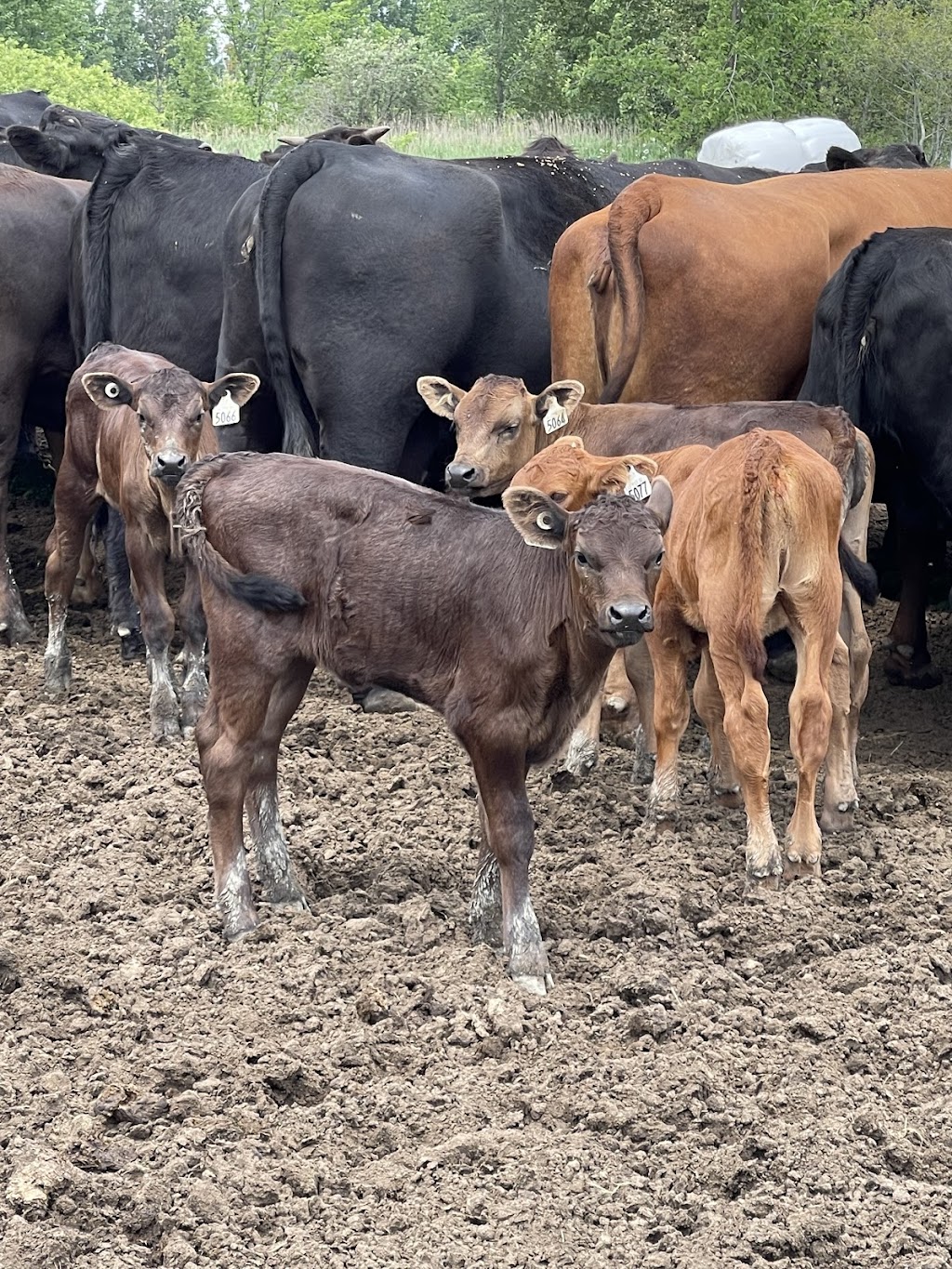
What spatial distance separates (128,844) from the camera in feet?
21.1

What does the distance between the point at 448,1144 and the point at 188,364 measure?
257 inches

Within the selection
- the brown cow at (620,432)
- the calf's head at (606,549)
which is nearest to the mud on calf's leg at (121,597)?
the brown cow at (620,432)

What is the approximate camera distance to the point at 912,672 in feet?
29.2

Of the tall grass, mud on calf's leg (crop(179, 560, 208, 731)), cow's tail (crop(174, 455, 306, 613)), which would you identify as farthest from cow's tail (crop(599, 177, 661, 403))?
the tall grass

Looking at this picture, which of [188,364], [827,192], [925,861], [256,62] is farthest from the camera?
[256,62]

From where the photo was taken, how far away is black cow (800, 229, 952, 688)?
297 inches

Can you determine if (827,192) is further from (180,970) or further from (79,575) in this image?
(180,970)

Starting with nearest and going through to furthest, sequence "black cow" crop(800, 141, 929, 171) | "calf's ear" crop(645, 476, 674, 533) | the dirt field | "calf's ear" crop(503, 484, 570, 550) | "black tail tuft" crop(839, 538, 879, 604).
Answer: the dirt field, "calf's ear" crop(503, 484, 570, 550), "calf's ear" crop(645, 476, 674, 533), "black tail tuft" crop(839, 538, 879, 604), "black cow" crop(800, 141, 929, 171)

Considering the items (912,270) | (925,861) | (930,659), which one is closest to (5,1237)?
(925,861)

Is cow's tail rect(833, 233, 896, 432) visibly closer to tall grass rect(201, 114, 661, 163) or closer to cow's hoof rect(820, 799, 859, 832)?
cow's hoof rect(820, 799, 859, 832)

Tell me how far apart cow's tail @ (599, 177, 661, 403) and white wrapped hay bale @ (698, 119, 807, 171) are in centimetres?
960

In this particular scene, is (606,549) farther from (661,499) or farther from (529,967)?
(529,967)

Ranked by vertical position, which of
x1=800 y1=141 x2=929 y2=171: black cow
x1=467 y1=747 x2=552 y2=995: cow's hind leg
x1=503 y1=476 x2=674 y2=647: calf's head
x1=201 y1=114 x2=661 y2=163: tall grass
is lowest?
x1=201 y1=114 x2=661 y2=163: tall grass

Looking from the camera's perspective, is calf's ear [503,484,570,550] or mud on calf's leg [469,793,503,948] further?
mud on calf's leg [469,793,503,948]
